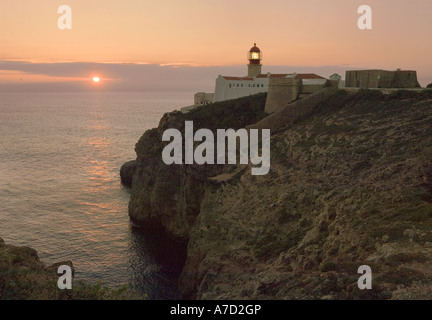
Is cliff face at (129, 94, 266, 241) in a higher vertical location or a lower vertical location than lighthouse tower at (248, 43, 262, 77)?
lower

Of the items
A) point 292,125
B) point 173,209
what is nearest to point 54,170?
point 173,209

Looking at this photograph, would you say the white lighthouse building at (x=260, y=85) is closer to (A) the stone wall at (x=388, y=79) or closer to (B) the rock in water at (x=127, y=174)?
(A) the stone wall at (x=388, y=79)

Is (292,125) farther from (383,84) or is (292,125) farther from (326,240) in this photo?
(326,240)

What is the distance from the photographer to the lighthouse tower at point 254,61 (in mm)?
74456

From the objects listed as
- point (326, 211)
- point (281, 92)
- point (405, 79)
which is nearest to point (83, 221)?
point (281, 92)

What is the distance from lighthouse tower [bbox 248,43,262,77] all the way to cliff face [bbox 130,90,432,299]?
116 feet

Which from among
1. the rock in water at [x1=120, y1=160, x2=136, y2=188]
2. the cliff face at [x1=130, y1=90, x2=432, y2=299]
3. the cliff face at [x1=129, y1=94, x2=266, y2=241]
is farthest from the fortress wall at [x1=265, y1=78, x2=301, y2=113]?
the rock in water at [x1=120, y1=160, x2=136, y2=188]

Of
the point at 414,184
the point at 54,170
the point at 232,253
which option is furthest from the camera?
the point at 54,170

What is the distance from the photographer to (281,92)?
48.6 m

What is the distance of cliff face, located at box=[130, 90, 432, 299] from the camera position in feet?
52.5

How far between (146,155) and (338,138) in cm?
2898

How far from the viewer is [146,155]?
173ft

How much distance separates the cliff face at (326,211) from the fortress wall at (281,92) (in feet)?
24.7

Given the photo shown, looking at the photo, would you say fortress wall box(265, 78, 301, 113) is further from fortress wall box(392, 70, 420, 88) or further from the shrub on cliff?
fortress wall box(392, 70, 420, 88)
